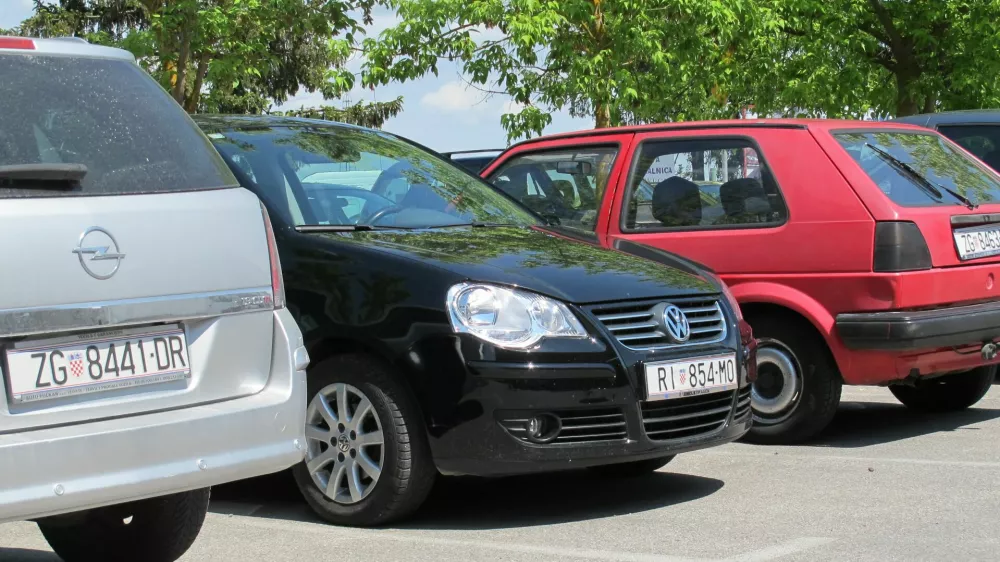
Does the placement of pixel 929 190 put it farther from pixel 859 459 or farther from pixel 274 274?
pixel 274 274

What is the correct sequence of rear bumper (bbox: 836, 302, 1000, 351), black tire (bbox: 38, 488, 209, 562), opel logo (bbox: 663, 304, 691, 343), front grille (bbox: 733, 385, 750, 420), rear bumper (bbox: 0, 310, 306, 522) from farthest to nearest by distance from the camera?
rear bumper (bbox: 836, 302, 1000, 351) < front grille (bbox: 733, 385, 750, 420) < opel logo (bbox: 663, 304, 691, 343) < black tire (bbox: 38, 488, 209, 562) < rear bumper (bbox: 0, 310, 306, 522)

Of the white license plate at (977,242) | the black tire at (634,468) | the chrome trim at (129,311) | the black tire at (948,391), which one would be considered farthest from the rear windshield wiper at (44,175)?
the black tire at (948,391)

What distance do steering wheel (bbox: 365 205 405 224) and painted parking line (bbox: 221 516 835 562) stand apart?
136cm

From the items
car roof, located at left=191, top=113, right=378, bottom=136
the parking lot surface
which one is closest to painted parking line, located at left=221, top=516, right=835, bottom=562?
the parking lot surface

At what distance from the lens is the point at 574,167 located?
8.23 meters

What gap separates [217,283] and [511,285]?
5.46ft

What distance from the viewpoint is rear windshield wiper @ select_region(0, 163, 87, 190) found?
369cm

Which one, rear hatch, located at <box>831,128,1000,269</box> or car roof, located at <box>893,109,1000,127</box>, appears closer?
rear hatch, located at <box>831,128,1000,269</box>

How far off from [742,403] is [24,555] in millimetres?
2963

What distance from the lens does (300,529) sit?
5637mm

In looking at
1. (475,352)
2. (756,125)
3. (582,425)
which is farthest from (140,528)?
(756,125)

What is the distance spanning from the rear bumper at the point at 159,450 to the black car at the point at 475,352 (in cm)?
116

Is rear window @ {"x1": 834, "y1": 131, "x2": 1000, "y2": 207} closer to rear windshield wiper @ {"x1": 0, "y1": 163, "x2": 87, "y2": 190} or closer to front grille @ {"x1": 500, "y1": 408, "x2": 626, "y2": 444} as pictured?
front grille @ {"x1": 500, "y1": 408, "x2": 626, "y2": 444}

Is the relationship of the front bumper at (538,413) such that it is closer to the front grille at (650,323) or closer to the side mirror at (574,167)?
the front grille at (650,323)
